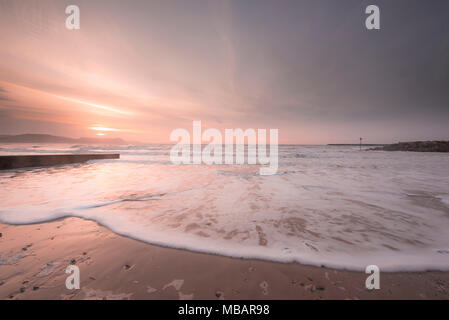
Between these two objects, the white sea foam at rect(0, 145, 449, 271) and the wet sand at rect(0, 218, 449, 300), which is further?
the white sea foam at rect(0, 145, 449, 271)

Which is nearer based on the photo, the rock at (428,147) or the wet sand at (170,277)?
the wet sand at (170,277)

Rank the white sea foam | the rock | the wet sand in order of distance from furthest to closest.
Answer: the rock → the white sea foam → the wet sand

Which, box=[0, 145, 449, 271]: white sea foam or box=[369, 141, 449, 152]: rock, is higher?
box=[369, 141, 449, 152]: rock

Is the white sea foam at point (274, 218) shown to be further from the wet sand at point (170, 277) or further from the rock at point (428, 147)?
the rock at point (428, 147)

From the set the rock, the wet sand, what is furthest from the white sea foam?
the rock

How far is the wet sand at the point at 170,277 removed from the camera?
5.29 feet

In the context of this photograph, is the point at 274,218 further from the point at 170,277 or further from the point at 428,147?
the point at 428,147

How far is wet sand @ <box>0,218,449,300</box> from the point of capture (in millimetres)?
1611

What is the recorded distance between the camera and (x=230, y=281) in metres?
1.77

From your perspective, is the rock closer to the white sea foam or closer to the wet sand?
the white sea foam

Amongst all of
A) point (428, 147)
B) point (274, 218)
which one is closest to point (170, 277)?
point (274, 218)

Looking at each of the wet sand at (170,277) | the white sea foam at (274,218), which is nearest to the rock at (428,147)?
the white sea foam at (274,218)
